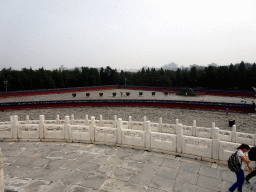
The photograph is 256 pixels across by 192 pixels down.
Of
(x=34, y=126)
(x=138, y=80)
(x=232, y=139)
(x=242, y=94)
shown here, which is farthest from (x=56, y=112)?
(x=138, y=80)

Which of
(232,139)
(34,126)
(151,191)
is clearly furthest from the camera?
(232,139)

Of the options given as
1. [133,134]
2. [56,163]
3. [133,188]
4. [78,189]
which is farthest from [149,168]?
[56,163]

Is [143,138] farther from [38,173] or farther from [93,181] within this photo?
[38,173]

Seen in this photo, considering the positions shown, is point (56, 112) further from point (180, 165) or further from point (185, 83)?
point (185, 83)

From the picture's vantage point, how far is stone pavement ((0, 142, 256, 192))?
507 centimetres

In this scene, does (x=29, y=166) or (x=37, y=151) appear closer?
(x=29, y=166)

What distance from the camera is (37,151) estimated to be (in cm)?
743

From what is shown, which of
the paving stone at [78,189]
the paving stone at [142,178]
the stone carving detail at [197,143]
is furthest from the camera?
the stone carving detail at [197,143]

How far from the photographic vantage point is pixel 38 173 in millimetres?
5777

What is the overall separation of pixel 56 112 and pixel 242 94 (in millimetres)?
29753

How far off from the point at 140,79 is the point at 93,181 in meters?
47.9

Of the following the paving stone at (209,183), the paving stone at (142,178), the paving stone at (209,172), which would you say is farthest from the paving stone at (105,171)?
the paving stone at (209,172)

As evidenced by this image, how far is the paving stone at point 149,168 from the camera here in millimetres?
5844

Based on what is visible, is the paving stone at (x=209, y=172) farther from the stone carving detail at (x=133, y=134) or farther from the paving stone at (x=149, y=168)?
the stone carving detail at (x=133, y=134)
